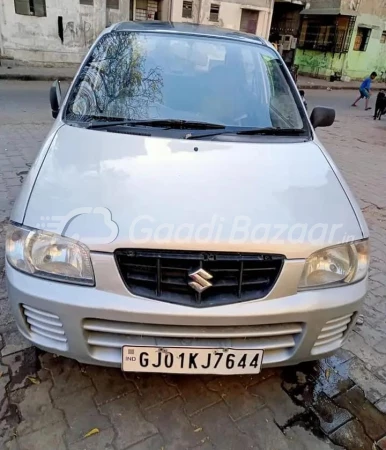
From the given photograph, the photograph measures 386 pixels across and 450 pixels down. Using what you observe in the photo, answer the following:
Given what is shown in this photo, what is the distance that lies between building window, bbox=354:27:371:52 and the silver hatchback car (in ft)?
77.5

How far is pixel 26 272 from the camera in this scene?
5.41ft

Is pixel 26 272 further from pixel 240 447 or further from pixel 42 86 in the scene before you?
pixel 42 86

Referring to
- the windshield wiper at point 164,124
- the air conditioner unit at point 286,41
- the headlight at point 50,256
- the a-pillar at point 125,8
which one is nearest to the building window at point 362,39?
the air conditioner unit at point 286,41

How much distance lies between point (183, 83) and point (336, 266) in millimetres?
1649

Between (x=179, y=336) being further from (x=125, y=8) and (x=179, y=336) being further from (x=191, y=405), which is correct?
(x=125, y=8)

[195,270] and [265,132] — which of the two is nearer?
[195,270]

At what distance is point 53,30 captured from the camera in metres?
14.0

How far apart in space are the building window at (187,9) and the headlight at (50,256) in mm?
17573

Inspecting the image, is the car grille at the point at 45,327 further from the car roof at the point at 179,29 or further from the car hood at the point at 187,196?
the car roof at the point at 179,29

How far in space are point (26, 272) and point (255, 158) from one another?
130 cm

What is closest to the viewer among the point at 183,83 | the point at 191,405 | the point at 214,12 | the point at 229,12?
the point at 191,405

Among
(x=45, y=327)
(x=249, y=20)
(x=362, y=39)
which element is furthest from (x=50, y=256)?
(x=362, y=39)

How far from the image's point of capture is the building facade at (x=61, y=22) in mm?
13266

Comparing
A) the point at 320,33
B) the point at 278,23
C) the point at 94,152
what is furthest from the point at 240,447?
the point at 278,23
